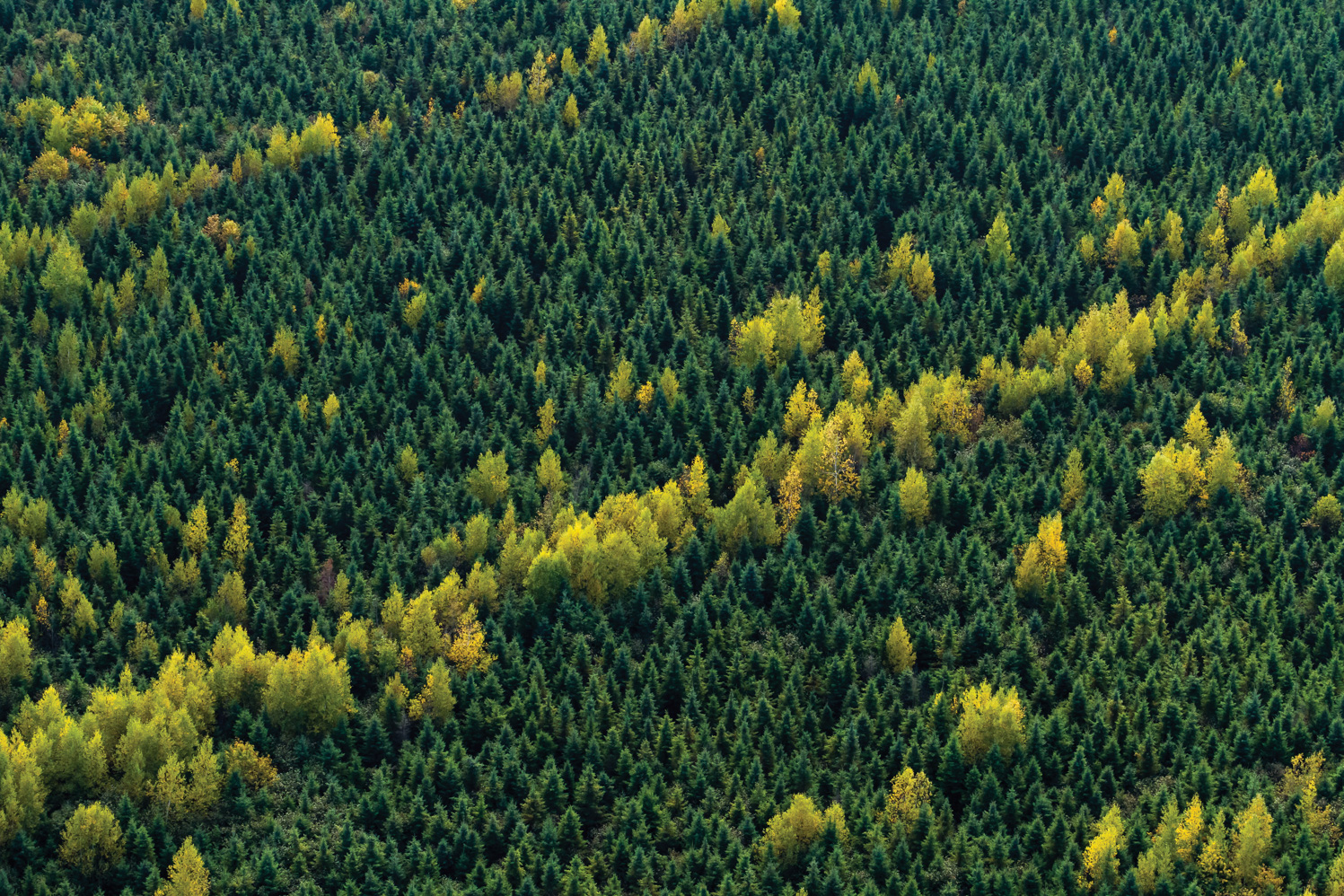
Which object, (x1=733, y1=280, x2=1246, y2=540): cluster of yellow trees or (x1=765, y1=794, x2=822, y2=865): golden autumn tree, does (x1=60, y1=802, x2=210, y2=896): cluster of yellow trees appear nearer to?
(x1=765, y1=794, x2=822, y2=865): golden autumn tree

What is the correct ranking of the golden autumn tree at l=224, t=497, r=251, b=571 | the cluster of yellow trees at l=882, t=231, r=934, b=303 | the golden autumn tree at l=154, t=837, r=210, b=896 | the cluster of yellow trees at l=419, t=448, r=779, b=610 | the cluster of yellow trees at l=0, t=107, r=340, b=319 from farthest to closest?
the cluster of yellow trees at l=882, t=231, r=934, b=303, the cluster of yellow trees at l=0, t=107, r=340, b=319, the golden autumn tree at l=224, t=497, r=251, b=571, the cluster of yellow trees at l=419, t=448, r=779, b=610, the golden autumn tree at l=154, t=837, r=210, b=896

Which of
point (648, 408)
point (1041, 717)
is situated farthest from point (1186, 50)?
point (1041, 717)

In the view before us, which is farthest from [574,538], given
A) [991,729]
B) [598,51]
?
[598,51]

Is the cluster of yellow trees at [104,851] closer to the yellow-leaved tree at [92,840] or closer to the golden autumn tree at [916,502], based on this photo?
the yellow-leaved tree at [92,840]

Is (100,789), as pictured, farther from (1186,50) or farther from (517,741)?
(1186,50)

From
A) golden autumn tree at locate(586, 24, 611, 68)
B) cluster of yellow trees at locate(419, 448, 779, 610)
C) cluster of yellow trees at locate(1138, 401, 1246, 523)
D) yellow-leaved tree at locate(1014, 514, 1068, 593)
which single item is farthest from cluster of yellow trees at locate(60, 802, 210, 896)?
golden autumn tree at locate(586, 24, 611, 68)
